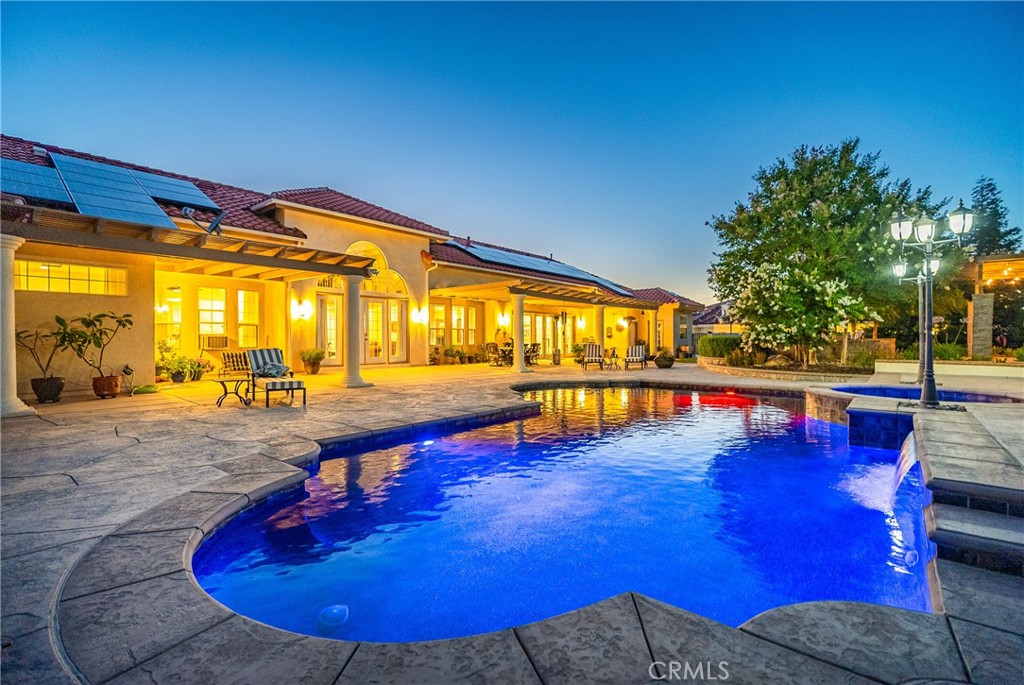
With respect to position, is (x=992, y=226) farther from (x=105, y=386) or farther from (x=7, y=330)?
(x=7, y=330)

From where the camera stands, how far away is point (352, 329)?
40.1 feet

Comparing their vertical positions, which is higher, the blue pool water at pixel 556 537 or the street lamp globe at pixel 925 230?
the street lamp globe at pixel 925 230

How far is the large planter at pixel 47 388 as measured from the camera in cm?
912

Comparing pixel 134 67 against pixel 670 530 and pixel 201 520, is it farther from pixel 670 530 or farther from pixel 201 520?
pixel 670 530

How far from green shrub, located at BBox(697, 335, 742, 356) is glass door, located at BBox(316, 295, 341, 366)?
49.7ft

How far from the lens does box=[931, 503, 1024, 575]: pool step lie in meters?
2.69

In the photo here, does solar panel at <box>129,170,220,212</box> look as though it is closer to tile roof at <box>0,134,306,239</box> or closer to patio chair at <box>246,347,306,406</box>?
tile roof at <box>0,134,306,239</box>

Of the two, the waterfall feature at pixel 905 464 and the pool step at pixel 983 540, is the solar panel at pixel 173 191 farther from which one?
the waterfall feature at pixel 905 464

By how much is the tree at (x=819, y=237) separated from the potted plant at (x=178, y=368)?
57.7ft

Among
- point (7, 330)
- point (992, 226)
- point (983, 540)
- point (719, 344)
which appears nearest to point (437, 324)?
point (719, 344)

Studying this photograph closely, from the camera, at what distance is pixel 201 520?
11.2ft

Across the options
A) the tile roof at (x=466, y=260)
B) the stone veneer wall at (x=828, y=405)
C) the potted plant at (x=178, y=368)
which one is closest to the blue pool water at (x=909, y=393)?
the stone veneer wall at (x=828, y=405)

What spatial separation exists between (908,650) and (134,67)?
22.4 metres

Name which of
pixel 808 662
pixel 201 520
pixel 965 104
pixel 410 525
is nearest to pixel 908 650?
pixel 808 662
